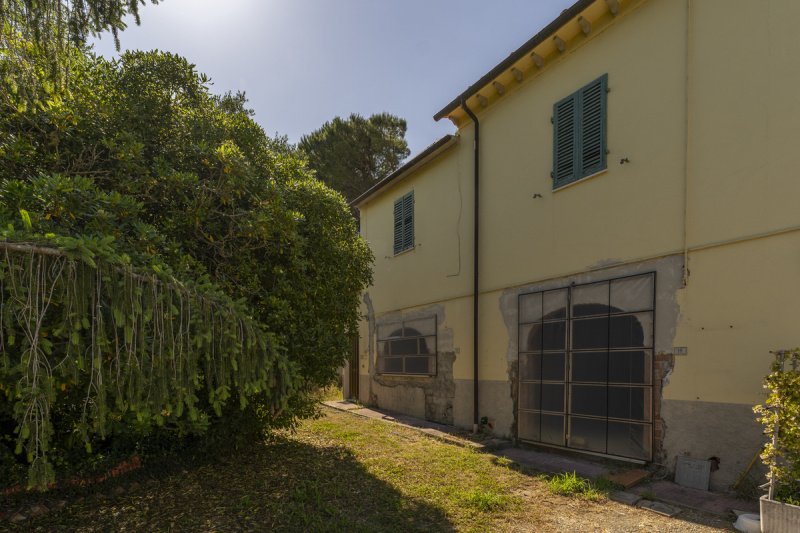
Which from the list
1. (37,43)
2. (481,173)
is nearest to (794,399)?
(481,173)

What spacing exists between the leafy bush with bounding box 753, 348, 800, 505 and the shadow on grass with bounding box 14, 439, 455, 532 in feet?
9.47

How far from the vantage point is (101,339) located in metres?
2.93

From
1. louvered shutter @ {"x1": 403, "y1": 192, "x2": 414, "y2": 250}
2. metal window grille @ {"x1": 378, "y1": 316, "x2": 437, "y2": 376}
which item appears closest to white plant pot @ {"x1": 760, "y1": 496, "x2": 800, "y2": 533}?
metal window grille @ {"x1": 378, "y1": 316, "x2": 437, "y2": 376}

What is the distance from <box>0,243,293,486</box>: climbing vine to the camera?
2766mm

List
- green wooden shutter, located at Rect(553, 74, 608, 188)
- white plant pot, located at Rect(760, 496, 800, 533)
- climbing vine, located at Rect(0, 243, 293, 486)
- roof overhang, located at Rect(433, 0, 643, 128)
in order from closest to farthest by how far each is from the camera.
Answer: climbing vine, located at Rect(0, 243, 293, 486), white plant pot, located at Rect(760, 496, 800, 533), roof overhang, located at Rect(433, 0, 643, 128), green wooden shutter, located at Rect(553, 74, 608, 188)

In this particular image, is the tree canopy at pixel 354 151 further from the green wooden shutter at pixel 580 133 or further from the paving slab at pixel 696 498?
the paving slab at pixel 696 498

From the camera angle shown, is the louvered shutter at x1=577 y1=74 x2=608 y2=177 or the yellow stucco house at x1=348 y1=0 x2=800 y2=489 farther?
the louvered shutter at x1=577 y1=74 x2=608 y2=177

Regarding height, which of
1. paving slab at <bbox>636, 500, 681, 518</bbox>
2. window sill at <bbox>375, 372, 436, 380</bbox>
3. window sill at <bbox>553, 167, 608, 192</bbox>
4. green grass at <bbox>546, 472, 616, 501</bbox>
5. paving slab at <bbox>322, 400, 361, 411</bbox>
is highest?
window sill at <bbox>553, 167, 608, 192</bbox>

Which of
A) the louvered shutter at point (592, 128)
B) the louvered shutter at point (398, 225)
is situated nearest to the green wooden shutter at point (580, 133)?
the louvered shutter at point (592, 128)

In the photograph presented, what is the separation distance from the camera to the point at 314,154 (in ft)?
60.7

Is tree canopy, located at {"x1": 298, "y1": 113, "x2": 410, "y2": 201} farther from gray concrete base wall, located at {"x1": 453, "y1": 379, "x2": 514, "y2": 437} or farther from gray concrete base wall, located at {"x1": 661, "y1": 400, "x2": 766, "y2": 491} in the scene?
gray concrete base wall, located at {"x1": 661, "y1": 400, "x2": 766, "y2": 491}

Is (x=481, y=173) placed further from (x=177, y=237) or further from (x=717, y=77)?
(x=177, y=237)

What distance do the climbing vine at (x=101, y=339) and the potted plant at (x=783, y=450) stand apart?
445cm

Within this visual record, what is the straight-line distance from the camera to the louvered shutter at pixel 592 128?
6.32m
